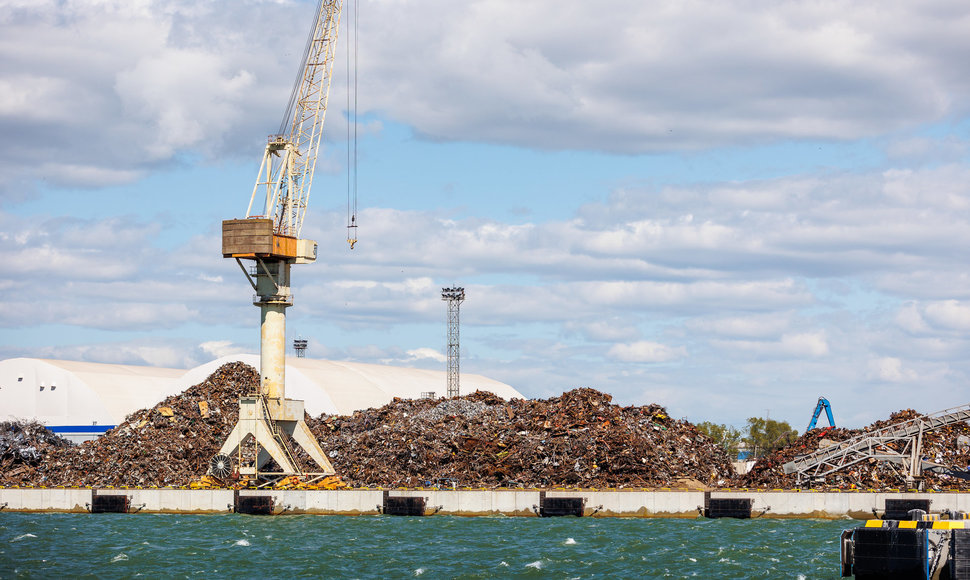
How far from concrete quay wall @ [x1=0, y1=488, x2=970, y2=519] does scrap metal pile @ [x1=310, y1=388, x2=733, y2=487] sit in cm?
655

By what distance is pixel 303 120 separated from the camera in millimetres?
77438

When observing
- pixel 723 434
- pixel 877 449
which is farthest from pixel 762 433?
pixel 877 449

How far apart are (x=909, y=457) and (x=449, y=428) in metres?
28.9

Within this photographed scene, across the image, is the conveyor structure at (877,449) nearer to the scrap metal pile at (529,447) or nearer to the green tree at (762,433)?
the scrap metal pile at (529,447)

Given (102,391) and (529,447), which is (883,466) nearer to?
(529,447)

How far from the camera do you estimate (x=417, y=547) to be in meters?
45.6

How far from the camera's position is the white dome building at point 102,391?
310 ft

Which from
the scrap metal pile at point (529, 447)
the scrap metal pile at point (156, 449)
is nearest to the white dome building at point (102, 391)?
the scrap metal pile at point (156, 449)

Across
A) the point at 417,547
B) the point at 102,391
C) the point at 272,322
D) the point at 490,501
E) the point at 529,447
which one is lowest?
the point at 417,547

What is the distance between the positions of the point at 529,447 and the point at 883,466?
2095 centimetres

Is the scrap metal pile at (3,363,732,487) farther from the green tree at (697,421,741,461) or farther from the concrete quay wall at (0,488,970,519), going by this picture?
the green tree at (697,421,741,461)

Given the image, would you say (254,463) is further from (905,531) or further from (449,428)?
(905,531)

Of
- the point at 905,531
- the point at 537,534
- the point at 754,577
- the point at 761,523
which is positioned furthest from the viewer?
the point at 761,523

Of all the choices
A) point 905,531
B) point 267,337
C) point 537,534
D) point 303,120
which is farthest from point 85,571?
point 303,120
